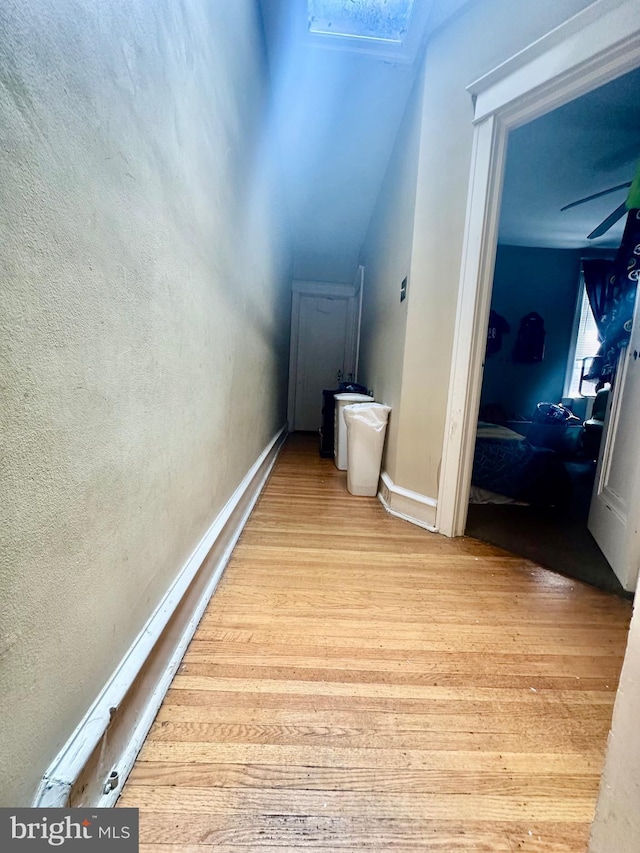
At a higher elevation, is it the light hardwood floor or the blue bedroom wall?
the blue bedroom wall

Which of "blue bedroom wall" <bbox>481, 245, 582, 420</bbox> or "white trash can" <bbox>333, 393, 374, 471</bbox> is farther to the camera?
"blue bedroom wall" <bbox>481, 245, 582, 420</bbox>

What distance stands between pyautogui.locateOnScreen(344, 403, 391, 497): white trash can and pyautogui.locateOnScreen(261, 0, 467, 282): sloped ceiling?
187 cm

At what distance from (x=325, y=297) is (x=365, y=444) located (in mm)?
3144

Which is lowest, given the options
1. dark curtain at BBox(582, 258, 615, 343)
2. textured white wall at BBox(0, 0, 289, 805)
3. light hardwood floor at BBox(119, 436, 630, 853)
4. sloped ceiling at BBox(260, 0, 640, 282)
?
light hardwood floor at BBox(119, 436, 630, 853)

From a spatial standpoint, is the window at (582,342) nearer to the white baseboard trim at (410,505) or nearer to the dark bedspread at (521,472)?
the dark bedspread at (521,472)

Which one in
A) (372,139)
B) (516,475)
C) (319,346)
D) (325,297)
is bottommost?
(516,475)

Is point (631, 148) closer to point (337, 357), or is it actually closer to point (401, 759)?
point (337, 357)

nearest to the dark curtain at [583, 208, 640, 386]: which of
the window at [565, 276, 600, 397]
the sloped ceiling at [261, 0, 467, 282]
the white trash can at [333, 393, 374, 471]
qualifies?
the sloped ceiling at [261, 0, 467, 282]

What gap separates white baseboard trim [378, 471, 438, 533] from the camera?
175 cm

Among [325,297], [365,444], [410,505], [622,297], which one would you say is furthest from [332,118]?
[410,505]

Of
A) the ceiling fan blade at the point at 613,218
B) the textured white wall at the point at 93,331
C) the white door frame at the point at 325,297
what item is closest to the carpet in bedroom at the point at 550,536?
the textured white wall at the point at 93,331

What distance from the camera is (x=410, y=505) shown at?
1.85m

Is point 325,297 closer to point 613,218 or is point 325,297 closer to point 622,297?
point 613,218

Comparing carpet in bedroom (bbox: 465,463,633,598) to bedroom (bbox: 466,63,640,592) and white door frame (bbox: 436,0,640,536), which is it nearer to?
bedroom (bbox: 466,63,640,592)
